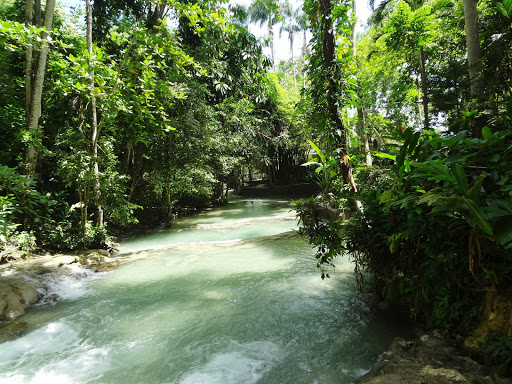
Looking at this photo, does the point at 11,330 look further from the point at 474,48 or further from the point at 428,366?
the point at 474,48

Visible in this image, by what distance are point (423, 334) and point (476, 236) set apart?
3.81 ft

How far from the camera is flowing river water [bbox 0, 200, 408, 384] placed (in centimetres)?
261

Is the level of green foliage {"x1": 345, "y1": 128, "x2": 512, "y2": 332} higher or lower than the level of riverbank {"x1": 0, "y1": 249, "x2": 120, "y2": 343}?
higher

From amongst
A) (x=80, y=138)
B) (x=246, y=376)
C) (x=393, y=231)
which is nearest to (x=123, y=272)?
(x=80, y=138)

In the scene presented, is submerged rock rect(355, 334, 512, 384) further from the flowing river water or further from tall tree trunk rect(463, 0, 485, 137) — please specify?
tall tree trunk rect(463, 0, 485, 137)

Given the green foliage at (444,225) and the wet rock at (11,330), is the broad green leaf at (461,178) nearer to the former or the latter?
the green foliage at (444,225)

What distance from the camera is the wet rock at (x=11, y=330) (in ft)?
10.7

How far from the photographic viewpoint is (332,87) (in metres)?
4.14

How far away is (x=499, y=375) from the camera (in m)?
1.76

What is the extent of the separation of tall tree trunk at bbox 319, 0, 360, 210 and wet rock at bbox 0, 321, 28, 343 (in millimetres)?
4696

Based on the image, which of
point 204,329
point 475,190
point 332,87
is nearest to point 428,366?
point 475,190

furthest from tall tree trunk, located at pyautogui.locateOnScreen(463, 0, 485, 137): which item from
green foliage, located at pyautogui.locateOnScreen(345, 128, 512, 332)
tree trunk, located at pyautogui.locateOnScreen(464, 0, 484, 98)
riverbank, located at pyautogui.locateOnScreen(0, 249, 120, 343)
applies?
riverbank, located at pyautogui.locateOnScreen(0, 249, 120, 343)

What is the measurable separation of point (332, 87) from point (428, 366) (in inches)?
140

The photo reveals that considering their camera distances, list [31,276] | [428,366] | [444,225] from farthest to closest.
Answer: [31,276] < [444,225] < [428,366]
